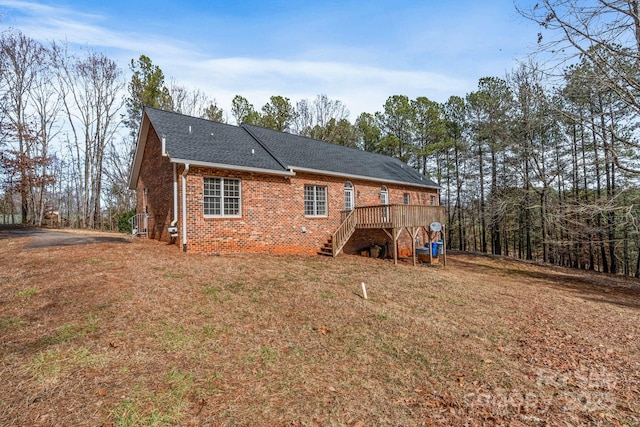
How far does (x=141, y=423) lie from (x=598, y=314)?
9823 mm

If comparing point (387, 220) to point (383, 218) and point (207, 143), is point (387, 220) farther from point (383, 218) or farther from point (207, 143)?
point (207, 143)

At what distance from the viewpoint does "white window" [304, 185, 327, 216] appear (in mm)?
14031

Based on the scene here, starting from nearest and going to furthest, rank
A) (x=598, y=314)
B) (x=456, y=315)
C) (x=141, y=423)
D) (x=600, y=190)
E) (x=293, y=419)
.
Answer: (x=141, y=423)
(x=293, y=419)
(x=456, y=315)
(x=598, y=314)
(x=600, y=190)

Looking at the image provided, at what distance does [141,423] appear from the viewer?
2.81m

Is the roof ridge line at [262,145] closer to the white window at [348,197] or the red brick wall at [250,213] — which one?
the red brick wall at [250,213]

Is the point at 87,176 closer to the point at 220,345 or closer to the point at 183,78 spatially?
the point at 183,78

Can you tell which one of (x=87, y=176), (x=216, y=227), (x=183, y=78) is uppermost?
(x=183, y=78)

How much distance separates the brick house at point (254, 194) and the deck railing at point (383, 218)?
0.05 metres

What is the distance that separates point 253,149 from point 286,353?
10465 mm

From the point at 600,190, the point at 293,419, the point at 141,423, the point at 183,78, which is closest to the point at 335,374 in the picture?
the point at 293,419

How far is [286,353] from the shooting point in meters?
4.36

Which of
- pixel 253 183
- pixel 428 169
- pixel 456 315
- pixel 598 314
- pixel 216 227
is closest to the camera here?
pixel 456 315

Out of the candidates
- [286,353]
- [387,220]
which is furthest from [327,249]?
[286,353]

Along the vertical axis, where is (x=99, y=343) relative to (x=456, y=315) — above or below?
above
